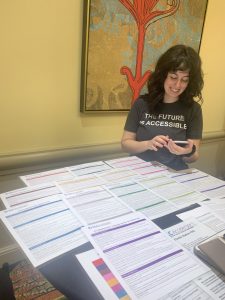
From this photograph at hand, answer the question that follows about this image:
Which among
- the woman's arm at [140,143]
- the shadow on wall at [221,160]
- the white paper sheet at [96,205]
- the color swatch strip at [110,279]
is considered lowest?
the shadow on wall at [221,160]

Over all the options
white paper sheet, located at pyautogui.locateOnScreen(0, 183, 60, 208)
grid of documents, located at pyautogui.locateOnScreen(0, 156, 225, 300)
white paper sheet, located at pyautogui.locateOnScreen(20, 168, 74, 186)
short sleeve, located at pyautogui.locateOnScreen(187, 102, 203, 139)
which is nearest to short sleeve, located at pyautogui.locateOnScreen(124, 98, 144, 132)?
short sleeve, located at pyautogui.locateOnScreen(187, 102, 203, 139)

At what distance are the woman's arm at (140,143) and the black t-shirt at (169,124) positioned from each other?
57 mm

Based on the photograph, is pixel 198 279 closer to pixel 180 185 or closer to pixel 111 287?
pixel 111 287

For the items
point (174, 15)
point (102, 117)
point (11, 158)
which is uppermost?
point (174, 15)

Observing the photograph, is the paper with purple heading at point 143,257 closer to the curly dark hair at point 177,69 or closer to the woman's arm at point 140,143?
the woman's arm at point 140,143

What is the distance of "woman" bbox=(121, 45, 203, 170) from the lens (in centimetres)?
139

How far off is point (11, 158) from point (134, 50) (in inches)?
42.2

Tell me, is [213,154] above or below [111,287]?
below

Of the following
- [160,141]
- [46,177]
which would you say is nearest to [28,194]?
[46,177]

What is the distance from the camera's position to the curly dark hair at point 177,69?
4.41 ft

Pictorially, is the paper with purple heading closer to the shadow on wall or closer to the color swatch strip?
the color swatch strip

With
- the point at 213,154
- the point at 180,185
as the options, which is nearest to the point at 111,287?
the point at 180,185

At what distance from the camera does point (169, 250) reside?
0.69 m

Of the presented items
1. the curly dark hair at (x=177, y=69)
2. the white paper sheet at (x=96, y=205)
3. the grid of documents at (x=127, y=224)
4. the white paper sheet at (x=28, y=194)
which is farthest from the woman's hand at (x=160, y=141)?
the white paper sheet at (x=28, y=194)
